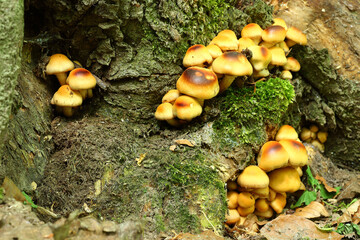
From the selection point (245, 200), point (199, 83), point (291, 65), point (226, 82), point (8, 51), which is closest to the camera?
point (8, 51)

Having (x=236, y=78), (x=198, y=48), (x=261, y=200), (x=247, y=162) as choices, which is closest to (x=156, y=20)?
(x=198, y=48)

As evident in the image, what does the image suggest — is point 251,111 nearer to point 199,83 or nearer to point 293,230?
point 199,83

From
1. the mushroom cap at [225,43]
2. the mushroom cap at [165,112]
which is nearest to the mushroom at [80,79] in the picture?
the mushroom cap at [165,112]

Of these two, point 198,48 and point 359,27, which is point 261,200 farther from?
point 359,27

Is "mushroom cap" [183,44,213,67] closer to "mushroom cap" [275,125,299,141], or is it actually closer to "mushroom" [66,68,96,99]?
"mushroom" [66,68,96,99]

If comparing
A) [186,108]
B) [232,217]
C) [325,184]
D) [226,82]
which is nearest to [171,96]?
[186,108]

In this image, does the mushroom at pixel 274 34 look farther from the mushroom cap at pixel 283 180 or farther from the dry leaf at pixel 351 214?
the dry leaf at pixel 351 214
